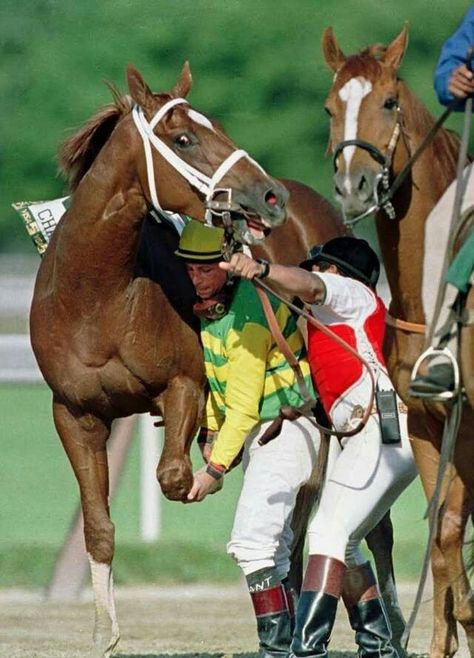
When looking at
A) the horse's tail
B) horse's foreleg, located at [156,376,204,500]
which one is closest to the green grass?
the horse's tail

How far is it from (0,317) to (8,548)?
4.23 meters

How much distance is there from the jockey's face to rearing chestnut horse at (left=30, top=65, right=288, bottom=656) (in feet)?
0.64

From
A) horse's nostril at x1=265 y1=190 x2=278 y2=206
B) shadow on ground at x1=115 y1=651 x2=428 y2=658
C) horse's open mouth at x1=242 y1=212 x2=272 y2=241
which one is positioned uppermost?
horse's nostril at x1=265 y1=190 x2=278 y2=206

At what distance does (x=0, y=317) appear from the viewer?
45.3 ft

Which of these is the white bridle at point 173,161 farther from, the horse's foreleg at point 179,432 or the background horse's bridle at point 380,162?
the horse's foreleg at point 179,432

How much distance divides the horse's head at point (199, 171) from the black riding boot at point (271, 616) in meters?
1.23

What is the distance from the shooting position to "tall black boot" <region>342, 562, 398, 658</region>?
602 centimetres

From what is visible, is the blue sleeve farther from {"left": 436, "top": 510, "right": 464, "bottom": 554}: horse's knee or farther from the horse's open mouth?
{"left": 436, "top": 510, "right": 464, "bottom": 554}: horse's knee

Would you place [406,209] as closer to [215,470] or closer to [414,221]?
[414,221]

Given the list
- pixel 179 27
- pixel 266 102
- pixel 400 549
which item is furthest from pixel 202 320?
pixel 179 27

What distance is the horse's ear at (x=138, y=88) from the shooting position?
5887mm

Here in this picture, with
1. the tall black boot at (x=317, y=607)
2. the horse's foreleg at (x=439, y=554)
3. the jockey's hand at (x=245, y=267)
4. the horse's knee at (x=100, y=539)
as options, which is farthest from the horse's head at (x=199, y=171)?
the horse's knee at (x=100, y=539)

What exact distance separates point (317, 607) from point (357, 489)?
0.42 m

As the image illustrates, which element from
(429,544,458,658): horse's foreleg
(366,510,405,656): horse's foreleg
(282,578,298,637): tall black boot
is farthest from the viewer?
(366,510,405,656): horse's foreleg
